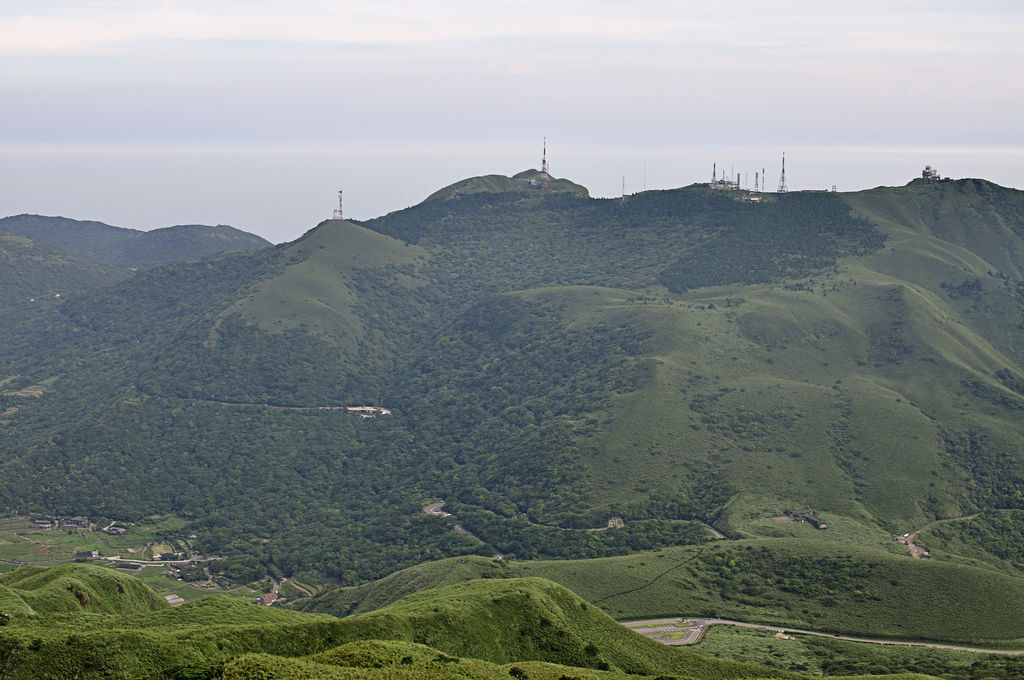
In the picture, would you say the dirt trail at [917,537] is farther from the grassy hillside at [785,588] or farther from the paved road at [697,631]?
the paved road at [697,631]

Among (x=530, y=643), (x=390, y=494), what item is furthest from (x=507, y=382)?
(x=530, y=643)

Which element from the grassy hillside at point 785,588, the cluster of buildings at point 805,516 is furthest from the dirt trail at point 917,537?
the cluster of buildings at point 805,516

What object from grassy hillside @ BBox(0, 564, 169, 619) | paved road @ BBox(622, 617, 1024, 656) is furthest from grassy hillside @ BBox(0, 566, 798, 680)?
paved road @ BBox(622, 617, 1024, 656)

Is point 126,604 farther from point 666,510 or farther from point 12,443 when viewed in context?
point 12,443

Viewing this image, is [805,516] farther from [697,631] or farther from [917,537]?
[697,631]

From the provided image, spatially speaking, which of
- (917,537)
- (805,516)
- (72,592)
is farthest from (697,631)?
(72,592)
